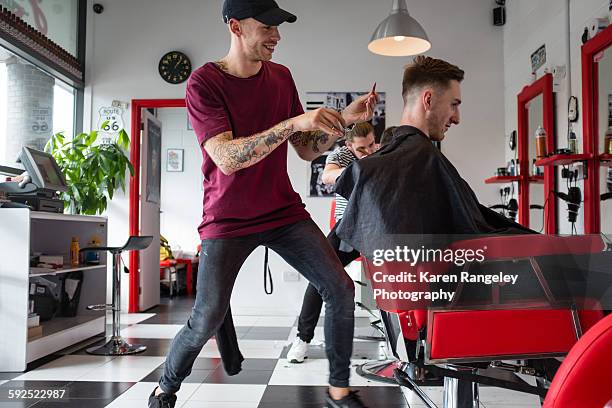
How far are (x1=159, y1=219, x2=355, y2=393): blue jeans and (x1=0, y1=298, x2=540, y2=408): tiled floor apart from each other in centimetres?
75

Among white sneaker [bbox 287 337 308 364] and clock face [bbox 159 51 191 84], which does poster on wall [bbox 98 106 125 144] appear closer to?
clock face [bbox 159 51 191 84]

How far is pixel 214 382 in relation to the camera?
2.90m

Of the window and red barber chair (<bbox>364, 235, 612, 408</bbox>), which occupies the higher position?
the window

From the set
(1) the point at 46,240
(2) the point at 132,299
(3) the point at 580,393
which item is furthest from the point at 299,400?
(2) the point at 132,299

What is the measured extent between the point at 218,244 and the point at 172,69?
423 cm

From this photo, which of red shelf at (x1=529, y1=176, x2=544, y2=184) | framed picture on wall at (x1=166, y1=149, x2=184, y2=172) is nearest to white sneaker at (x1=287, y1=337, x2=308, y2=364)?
red shelf at (x1=529, y1=176, x2=544, y2=184)

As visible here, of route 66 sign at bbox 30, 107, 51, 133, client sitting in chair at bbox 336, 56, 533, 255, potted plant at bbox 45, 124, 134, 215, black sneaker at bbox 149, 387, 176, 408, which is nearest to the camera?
client sitting in chair at bbox 336, 56, 533, 255

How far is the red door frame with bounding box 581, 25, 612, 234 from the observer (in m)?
3.55

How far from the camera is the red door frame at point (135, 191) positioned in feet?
18.4

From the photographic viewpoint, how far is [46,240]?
4250 millimetres

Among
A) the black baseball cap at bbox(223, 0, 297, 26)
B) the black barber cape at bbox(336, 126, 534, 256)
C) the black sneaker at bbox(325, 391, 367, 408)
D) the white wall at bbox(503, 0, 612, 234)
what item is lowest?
the black sneaker at bbox(325, 391, 367, 408)

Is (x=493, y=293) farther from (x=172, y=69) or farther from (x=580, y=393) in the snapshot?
(x=172, y=69)

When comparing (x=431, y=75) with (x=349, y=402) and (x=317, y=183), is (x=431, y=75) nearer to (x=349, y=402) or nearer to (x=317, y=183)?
(x=349, y=402)

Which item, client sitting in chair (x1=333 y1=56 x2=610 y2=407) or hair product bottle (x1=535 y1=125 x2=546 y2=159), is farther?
hair product bottle (x1=535 y1=125 x2=546 y2=159)
